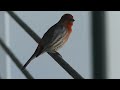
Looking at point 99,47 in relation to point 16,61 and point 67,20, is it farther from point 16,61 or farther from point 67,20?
point 67,20

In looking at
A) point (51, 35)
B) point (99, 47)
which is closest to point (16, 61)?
point (51, 35)

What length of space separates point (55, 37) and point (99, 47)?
0.38 meters

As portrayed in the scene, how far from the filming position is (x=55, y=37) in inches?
46.3

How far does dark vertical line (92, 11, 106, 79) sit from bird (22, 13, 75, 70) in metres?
0.21

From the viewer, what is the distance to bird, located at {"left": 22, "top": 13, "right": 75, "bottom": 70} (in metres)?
1.13

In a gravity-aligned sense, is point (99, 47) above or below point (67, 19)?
above

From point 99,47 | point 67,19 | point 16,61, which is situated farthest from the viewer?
point 67,19

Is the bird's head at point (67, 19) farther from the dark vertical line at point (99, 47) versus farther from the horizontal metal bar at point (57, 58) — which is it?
the dark vertical line at point (99, 47)

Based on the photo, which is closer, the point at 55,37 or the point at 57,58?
the point at 57,58

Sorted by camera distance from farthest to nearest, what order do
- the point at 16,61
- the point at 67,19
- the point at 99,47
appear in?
the point at 67,19
the point at 16,61
the point at 99,47
